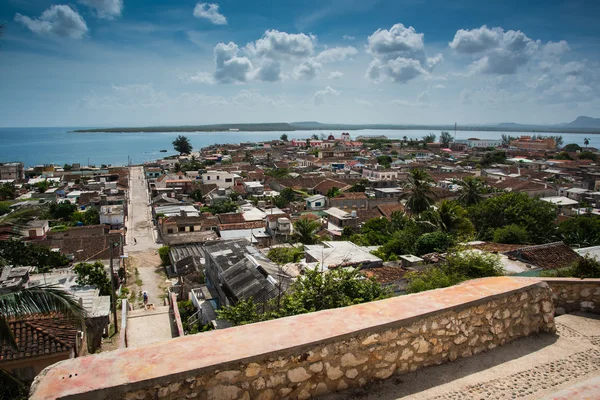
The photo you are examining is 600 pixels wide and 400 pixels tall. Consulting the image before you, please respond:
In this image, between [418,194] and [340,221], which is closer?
[418,194]

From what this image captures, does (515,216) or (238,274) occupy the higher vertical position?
(515,216)

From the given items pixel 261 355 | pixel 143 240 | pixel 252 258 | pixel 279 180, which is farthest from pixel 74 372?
pixel 279 180

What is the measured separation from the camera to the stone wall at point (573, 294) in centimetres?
520

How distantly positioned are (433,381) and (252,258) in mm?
12059

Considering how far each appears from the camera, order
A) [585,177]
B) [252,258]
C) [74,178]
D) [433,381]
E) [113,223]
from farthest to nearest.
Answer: [74,178] < [585,177] < [113,223] < [252,258] < [433,381]

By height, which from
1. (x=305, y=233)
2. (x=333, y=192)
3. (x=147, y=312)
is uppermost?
(x=305, y=233)

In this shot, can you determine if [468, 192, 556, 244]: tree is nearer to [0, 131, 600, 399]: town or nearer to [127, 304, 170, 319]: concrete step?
[0, 131, 600, 399]: town

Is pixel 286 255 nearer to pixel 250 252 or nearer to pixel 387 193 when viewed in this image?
pixel 250 252

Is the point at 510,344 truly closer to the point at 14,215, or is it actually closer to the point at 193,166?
the point at 14,215

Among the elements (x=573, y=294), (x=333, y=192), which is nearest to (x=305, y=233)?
(x=573, y=294)

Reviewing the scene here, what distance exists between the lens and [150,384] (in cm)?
281

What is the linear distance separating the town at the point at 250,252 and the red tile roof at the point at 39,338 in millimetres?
31

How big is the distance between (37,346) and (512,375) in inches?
376

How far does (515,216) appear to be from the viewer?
23.0m
